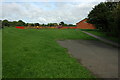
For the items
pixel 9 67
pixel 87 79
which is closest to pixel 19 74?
pixel 9 67

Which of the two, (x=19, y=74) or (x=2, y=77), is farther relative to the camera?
(x=19, y=74)

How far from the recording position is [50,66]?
4477mm

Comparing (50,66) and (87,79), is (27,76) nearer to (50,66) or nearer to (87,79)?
(50,66)

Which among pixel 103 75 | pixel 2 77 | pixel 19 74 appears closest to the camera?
pixel 2 77

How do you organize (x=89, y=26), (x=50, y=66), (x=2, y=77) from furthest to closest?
(x=89, y=26) → (x=50, y=66) → (x=2, y=77)

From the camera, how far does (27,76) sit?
3545mm

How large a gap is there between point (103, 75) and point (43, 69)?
2.11 m

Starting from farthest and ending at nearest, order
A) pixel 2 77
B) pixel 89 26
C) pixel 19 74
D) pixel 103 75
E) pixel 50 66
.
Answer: pixel 89 26 < pixel 50 66 < pixel 103 75 < pixel 19 74 < pixel 2 77

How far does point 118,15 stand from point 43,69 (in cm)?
864

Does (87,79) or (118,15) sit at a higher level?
(118,15)

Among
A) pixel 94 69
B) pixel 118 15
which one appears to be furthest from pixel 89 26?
pixel 94 69

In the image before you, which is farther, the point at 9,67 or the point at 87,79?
the point at 9,67

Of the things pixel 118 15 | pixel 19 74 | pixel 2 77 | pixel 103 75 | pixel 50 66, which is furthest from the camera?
pixel 118 15

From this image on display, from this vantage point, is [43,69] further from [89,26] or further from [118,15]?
[89,26]
